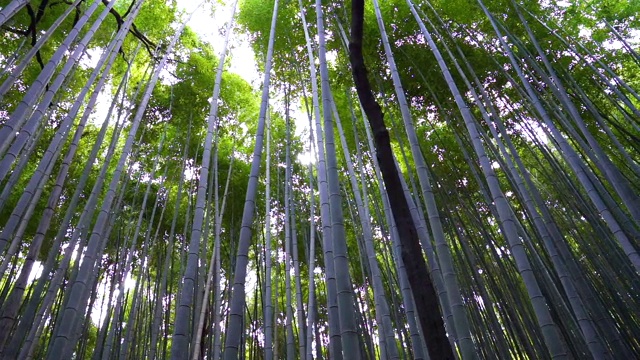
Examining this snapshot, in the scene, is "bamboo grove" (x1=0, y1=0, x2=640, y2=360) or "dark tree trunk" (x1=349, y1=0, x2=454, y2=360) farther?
"bamboo grove" (x1=0, y1=0, x2=640, y2=360)

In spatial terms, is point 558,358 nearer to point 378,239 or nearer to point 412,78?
point 412,78

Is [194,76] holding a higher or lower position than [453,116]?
higher

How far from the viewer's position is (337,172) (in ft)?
4.97

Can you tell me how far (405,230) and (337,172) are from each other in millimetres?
385

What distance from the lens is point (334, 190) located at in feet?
4.78

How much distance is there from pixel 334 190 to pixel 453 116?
3397 millimetres

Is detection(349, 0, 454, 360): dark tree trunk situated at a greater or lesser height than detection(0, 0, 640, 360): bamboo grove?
lesser

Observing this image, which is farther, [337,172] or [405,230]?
[337,172]

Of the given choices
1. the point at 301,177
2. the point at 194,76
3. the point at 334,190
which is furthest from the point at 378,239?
the point at 334,190

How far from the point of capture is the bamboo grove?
5.42 ft

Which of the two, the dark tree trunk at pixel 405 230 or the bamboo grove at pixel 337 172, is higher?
the bamboo grove at pixel 337 172

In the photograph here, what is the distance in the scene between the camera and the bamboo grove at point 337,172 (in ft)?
5.42

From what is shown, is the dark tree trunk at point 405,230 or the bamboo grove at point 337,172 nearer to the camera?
the dark tree trunk at point 405,230

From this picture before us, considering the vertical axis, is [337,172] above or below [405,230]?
above
